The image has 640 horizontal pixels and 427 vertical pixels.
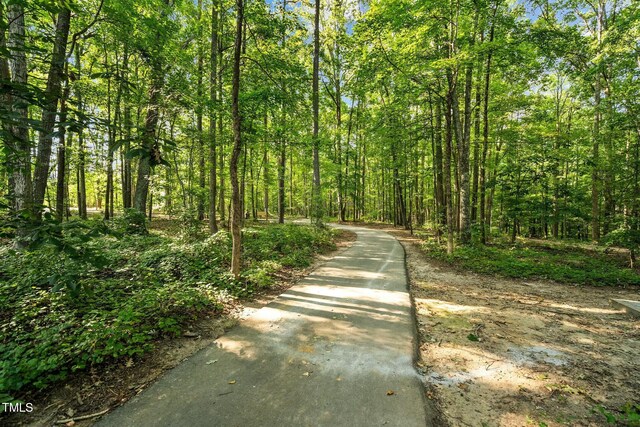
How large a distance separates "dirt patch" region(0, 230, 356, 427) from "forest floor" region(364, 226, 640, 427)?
3.11m

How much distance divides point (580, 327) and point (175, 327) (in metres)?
6.73

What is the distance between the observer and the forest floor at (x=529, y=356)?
2.70 m

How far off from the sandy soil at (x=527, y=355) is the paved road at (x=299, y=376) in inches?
16.6

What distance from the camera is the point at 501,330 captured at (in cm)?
442

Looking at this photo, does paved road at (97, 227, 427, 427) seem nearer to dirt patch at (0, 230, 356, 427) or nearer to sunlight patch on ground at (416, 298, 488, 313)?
dirt patch at (0, 230, 356, 427)

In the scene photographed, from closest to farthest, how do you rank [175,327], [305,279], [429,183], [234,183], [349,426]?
[349,426] < [175,327] < [234,183] < [305,279] < [429,183]

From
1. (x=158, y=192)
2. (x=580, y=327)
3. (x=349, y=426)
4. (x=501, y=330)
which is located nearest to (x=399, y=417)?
(x=349, y=426)

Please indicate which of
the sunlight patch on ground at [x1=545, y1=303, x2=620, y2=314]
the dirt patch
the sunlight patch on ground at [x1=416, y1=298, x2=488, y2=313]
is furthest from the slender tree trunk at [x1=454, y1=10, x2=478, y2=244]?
the dirt patch

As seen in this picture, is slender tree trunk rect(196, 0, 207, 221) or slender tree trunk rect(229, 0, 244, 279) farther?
slender tree trunk rect(196, 0, 207, 221)

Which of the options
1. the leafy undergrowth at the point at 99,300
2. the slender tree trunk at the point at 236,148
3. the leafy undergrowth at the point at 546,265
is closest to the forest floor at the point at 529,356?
the leafy undergrowth at the point at 546,265

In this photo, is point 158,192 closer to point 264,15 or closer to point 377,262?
point 264,15

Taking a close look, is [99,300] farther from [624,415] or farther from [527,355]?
[624,415]

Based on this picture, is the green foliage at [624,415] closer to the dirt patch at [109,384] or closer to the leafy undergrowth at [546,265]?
the dirt patch at [109,384]

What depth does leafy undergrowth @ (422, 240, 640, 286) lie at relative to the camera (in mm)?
7141
